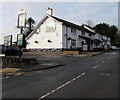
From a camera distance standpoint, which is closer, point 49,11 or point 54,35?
point 54,35

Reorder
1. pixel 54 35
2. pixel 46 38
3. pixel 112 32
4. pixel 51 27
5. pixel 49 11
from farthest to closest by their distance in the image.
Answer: pixel 112 32
pixel 49 11
pixel 46 38
pixel 51 27
pixel 54 35

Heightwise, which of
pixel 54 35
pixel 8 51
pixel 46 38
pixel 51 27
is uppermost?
pixel 51 27

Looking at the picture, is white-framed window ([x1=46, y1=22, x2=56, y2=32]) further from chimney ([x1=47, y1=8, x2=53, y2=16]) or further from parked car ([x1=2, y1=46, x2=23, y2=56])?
parked car ([x1=2, y1=46, x2=23, y2=56])

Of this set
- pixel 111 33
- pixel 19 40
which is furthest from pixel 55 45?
pixel 111 33

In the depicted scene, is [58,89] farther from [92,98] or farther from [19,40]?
[19,40]

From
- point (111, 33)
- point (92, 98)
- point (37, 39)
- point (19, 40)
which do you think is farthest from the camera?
point (111, 33)

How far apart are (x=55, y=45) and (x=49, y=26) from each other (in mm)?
4872

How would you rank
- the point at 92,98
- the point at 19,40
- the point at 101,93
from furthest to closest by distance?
the point at 19,40, the point at 101,93, the point at 92,98

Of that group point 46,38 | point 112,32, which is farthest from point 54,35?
point 112,32

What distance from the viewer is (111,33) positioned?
8694cm

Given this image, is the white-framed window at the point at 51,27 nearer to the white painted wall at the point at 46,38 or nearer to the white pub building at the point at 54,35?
the white pub building at the point at 54,35

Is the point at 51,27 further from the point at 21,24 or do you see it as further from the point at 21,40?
the point at 21,40

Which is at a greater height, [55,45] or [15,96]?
[55,45]

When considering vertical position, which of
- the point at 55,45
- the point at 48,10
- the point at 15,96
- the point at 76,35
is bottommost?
the point at 15,96
